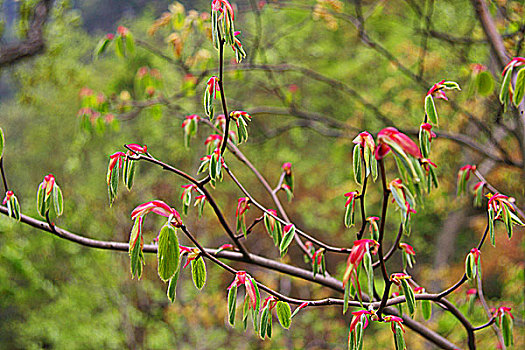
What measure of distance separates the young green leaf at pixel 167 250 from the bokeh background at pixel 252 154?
4.57 feet

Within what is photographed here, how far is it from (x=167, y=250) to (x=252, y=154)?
5.77 m

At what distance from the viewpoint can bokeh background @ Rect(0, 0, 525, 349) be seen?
2.49 m

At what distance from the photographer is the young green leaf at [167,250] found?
0.62 m

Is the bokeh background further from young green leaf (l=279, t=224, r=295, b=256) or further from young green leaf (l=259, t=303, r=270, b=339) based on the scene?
young green leaf (l=259, t=303, r=270, b=339)

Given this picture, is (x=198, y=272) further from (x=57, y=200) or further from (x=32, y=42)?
(x=32, y=42)

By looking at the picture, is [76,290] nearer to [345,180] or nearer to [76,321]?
[76,321]

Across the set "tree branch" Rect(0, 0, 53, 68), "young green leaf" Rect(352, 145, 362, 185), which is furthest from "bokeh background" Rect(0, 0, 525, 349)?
"young green leaf" Rect(352, 145, 362, 185)

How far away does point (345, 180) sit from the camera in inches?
229

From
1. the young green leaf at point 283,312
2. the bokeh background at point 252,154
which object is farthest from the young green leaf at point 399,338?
the bokeh background at point 252,154

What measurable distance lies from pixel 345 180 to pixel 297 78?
1.60m

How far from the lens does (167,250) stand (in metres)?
0.63

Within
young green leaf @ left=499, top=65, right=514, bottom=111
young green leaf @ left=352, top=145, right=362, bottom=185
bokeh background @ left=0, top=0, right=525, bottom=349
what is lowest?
bokeh background @ left=0, top=0, right=525, bottom=349

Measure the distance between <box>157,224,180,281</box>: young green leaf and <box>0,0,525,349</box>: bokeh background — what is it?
1.39 m

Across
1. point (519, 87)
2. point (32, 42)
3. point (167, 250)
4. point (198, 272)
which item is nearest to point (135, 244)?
point (167, 250)
